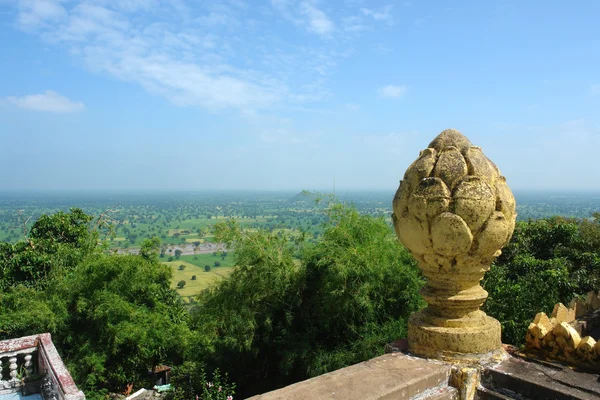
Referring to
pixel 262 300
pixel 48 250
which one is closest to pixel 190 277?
pixel 48 250

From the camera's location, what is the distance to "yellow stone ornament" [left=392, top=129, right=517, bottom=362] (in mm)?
2492

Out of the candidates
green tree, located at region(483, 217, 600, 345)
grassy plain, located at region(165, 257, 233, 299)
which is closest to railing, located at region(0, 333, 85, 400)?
green tree, located at region(483, 217, 600, 345)

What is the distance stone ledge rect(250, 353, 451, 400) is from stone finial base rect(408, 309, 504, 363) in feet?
0.26

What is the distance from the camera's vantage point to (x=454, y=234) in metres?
2.47

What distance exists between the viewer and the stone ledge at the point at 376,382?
7.06 ft

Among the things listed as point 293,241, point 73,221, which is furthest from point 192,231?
point 293,241

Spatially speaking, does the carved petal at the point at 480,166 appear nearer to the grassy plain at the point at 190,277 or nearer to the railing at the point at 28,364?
the railing at the point at 28,364

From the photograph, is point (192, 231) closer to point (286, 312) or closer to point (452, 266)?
point (286, 312)

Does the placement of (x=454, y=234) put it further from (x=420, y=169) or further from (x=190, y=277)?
(x=190, y=277)

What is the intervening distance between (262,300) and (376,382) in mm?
6831

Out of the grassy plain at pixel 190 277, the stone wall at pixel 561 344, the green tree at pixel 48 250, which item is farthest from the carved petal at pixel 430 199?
the grassy plain at pixel 190 277

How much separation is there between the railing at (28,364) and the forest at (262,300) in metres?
2.01

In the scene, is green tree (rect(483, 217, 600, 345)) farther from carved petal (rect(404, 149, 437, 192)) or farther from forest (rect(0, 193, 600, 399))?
carved petal (rect(404, 149, 437, 192))

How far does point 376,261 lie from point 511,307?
243 centimetres
